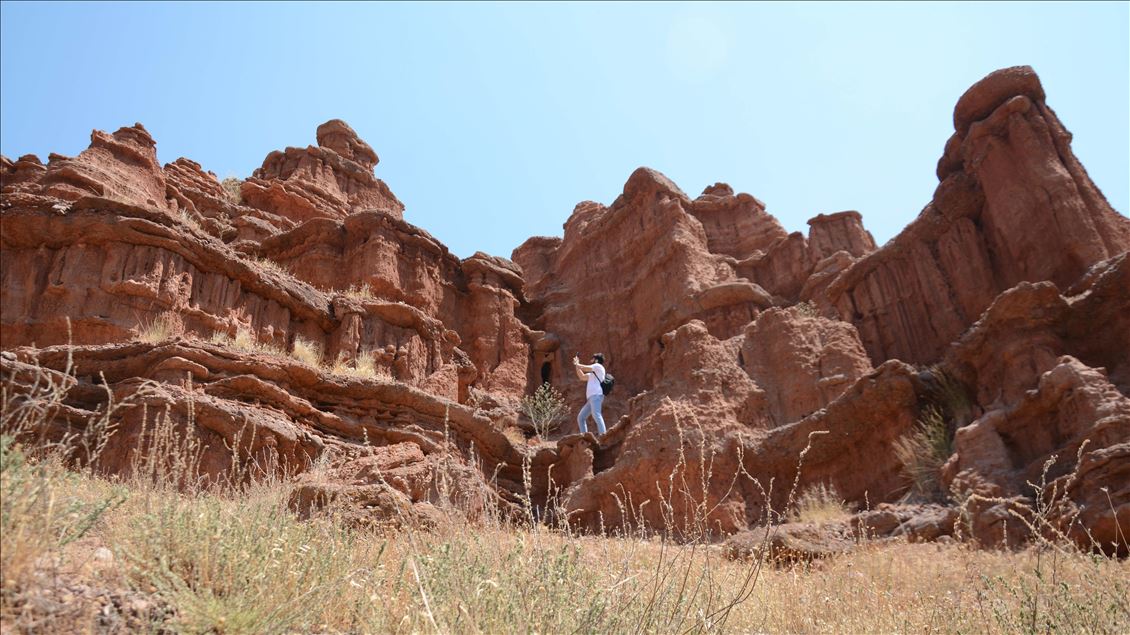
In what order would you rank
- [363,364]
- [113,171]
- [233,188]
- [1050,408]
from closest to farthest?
[1050,408], [363,364], [113,171], [233,188]


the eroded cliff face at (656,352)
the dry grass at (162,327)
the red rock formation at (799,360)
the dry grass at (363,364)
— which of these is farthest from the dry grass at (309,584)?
the dry grass at (363,364)

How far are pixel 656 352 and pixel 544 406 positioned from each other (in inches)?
147

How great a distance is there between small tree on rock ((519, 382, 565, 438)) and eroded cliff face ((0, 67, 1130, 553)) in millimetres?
712

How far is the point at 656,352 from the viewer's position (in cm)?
2198

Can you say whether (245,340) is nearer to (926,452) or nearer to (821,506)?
(821,506)

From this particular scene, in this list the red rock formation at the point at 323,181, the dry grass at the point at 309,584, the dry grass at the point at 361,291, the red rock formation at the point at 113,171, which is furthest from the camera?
the red rock formation at the point at 323,181

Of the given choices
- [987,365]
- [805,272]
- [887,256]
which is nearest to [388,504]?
[987,365]

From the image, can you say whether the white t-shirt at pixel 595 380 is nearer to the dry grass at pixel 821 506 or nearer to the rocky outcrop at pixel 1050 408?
the dry grass at pixel 821 506

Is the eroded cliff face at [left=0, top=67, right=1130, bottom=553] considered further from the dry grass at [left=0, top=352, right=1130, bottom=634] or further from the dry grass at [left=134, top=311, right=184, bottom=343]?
the dry grass at [left=0, top=352, right=1130, bottom=634]

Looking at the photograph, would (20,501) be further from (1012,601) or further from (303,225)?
(303,225)

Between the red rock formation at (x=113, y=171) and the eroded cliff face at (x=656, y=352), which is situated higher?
the red rock formation at (x=113, y=171)

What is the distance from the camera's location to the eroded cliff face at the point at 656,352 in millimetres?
9859

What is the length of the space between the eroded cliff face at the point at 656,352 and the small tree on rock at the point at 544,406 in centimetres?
71

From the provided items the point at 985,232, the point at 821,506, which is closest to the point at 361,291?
the point at 821,506
